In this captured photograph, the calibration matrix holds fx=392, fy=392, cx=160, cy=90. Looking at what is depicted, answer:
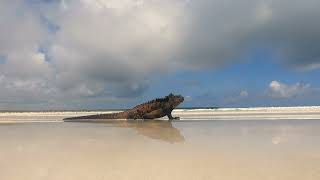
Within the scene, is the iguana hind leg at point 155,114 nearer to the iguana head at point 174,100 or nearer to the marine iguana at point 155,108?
the marine iguana at point 155,108

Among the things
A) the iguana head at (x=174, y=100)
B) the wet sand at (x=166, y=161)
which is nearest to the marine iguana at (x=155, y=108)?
the iguana head at (x=174, y=100)

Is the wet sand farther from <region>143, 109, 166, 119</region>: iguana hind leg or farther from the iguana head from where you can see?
the iguana head

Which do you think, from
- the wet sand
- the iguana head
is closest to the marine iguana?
the iguana head

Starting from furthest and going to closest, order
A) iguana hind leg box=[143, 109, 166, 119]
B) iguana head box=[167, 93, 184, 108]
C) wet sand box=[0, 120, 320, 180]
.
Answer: iguana head box=[167, 93, 184, 108]
iguana hind leg box=[143, 109, 166, 119]
wet sand box=[0, 120, 320, 180]

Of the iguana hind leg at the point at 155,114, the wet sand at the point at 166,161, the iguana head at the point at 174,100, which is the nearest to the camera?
the wet sand at the point at 166,161

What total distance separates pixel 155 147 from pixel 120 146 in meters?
0.68

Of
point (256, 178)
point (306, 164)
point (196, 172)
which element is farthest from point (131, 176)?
point (306, 164)

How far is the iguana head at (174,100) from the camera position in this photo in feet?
64.7

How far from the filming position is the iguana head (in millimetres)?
19734

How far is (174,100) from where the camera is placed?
19.8m

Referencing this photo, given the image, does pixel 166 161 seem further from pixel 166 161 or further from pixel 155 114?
pixel 155 114

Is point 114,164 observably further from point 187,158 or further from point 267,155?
point 267,155

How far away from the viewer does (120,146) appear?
673 centimetres

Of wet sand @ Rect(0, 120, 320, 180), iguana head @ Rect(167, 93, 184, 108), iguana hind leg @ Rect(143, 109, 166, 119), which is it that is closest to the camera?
wet sand @ Rect(0, 120, 320, 180)
